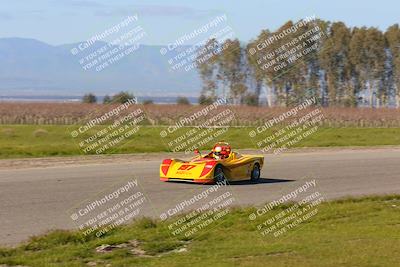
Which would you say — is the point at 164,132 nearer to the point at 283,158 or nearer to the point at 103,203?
the point at 283,158

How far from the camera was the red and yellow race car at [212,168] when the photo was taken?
59.9 feet

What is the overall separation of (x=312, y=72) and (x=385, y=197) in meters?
62.0

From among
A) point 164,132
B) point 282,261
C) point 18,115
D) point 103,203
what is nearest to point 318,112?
point 164,132

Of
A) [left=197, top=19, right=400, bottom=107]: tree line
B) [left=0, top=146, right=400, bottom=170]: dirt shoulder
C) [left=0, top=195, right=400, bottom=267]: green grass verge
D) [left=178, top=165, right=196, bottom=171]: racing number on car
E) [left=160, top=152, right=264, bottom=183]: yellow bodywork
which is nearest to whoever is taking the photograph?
[left=0, top=195, right=400, bottom=267]: green grass verge

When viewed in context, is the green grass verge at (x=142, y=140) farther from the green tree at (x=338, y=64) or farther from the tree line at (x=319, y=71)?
the green tree at (x=338, y=64)

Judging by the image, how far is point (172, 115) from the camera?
1934 inches

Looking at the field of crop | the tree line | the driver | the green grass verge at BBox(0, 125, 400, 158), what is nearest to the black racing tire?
the driver

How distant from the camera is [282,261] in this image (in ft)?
29.7

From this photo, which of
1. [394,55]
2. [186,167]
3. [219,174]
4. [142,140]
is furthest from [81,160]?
[394,55]

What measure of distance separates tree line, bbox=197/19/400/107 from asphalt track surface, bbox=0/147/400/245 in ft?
138

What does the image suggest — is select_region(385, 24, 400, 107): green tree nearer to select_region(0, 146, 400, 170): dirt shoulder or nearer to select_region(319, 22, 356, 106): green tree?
select_region(319, 22, 356, 106): green tree

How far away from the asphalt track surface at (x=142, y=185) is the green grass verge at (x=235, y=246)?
1092mm

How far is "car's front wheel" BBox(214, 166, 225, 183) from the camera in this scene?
60.2ft

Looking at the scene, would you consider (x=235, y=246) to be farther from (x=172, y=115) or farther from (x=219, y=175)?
(x=172, y=115)
